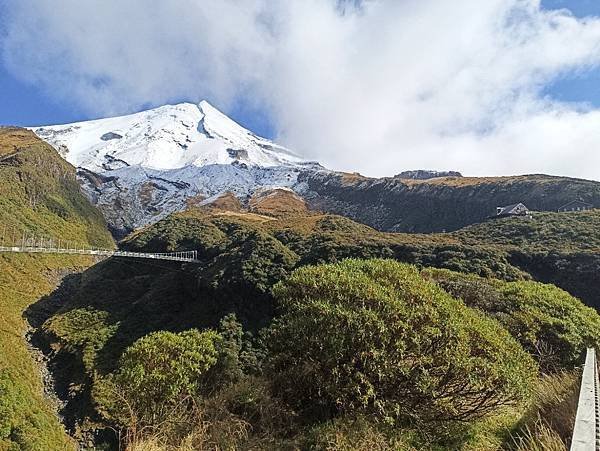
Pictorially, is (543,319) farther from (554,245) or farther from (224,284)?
(554,245)

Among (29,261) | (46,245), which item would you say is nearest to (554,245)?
(29,261)

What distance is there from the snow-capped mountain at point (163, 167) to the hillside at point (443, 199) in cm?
3032

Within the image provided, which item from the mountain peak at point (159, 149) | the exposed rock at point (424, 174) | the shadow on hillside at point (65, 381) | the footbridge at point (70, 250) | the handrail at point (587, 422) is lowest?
the shadow on hillside at point (65, 381)

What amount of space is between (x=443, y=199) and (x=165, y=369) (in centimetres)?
6742

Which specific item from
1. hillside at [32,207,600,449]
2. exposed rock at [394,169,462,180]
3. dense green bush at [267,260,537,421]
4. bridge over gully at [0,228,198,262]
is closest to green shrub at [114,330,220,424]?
dense green bush at [267,260,537,421]

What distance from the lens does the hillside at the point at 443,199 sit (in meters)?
54.4

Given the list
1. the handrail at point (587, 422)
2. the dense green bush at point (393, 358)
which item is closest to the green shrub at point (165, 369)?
the dense green bush at point (393, 358)

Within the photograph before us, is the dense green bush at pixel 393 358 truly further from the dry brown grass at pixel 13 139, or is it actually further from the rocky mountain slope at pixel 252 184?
the dry brown grass at pixel 13 139

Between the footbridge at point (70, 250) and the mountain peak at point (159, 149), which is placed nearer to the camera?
the footbridge at point (70, 250)

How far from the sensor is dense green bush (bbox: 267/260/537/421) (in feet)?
19.6

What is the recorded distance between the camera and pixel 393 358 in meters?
6.05

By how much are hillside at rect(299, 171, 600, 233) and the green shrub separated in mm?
50450

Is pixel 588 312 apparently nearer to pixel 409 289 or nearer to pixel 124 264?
pixel 409 289

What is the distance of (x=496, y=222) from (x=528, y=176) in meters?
23.5
